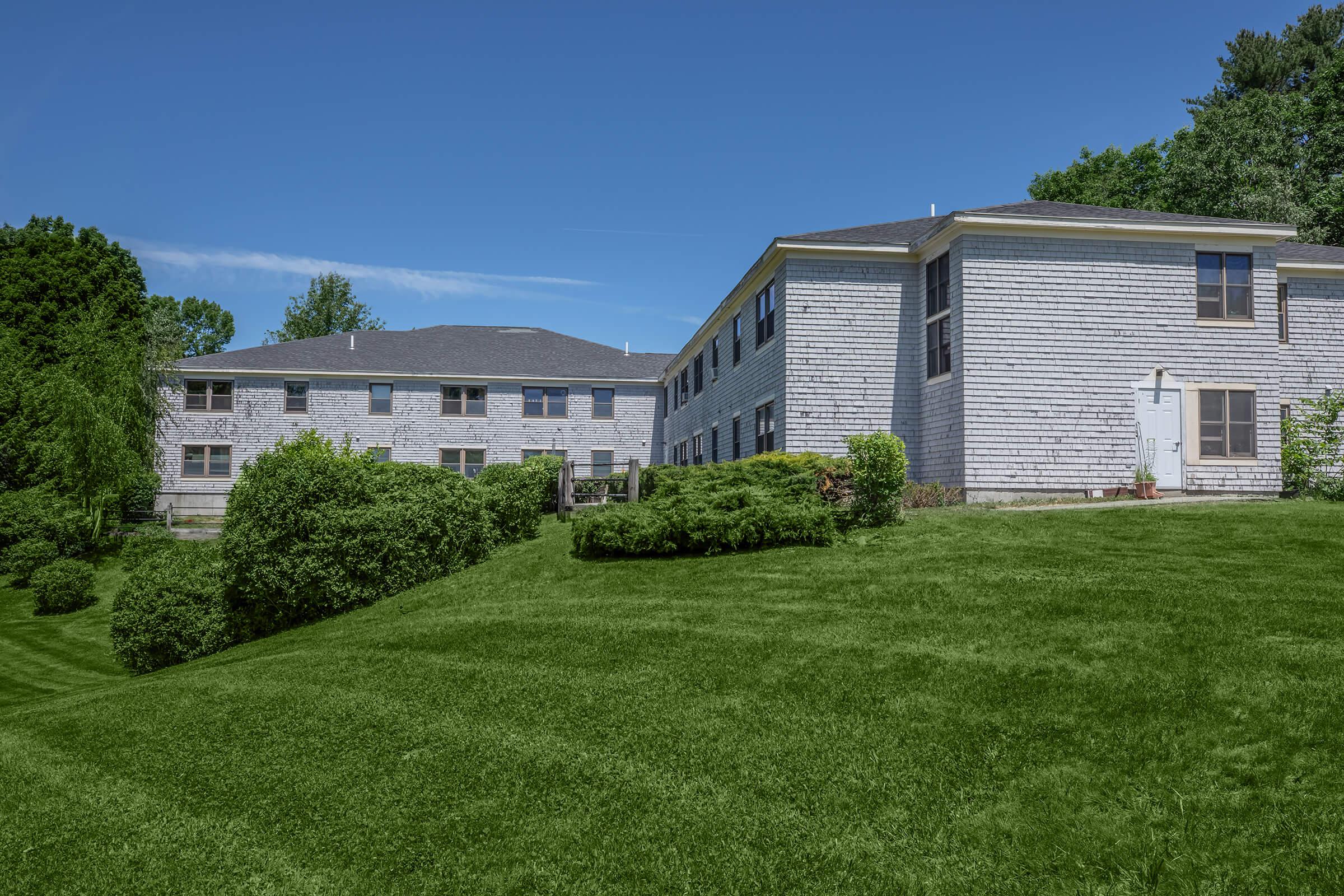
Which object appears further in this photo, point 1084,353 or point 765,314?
point 765,314

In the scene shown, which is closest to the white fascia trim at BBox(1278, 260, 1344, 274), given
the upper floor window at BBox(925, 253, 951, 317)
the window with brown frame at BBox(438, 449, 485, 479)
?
the upper floor window at BBox(925, 253, 951, 317)

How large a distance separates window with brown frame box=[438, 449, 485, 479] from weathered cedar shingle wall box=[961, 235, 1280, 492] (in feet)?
79.6

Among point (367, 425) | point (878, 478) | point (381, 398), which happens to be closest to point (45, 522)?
point (367, 425)

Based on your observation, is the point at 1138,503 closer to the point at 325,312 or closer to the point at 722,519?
the point at 722,519

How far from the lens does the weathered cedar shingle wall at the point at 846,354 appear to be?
1942 cm

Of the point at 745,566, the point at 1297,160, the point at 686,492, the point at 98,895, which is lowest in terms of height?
the point at 98,895

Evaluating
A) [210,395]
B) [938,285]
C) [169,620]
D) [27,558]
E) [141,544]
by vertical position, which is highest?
[938,285]

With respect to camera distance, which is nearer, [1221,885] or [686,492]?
[1221,885]

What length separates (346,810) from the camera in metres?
5.20

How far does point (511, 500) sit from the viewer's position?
605 inches

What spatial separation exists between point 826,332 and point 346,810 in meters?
16.1

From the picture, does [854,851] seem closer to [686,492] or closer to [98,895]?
[98,895]

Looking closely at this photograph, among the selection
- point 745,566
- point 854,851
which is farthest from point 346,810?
point 745,566

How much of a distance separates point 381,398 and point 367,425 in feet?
4.34
